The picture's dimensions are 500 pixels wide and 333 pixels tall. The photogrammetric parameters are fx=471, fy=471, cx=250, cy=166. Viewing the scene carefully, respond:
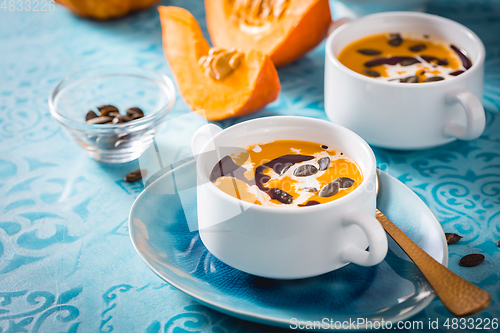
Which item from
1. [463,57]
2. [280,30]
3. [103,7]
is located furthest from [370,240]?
[103,7]

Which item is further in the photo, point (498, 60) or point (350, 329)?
point (498, 60)

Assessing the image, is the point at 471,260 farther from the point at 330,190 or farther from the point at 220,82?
the point at 220,82

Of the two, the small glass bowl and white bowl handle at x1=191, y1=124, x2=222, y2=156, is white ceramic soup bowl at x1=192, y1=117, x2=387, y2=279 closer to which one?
white bowl handle at x1=191, y1=124, x2=222, y2=156

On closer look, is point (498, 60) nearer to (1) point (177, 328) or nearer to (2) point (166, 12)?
(2) point (166, 12)

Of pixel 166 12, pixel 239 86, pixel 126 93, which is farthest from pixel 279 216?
pixel 166 12

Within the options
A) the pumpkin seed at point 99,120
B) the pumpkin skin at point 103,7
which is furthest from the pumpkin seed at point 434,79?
the pumpkin skin at point 103,7

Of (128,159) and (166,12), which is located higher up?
(166,12)

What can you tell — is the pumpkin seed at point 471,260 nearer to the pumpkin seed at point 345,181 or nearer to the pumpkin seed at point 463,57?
the pumpkin seed at point 345,181
